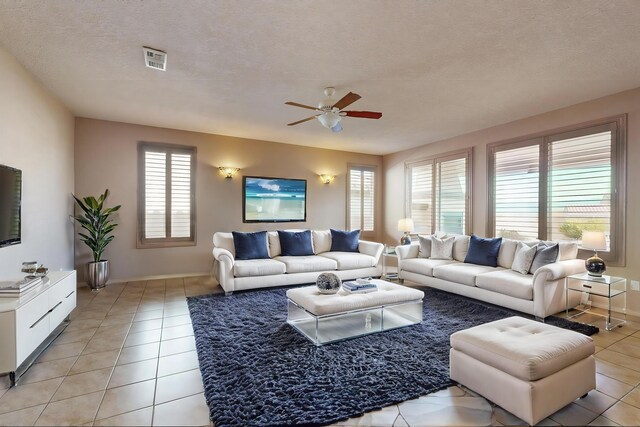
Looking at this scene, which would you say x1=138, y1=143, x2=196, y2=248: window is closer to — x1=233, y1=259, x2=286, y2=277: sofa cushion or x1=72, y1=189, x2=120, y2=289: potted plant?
x1=72, y1=189, x2=120, y2=289: potted plant

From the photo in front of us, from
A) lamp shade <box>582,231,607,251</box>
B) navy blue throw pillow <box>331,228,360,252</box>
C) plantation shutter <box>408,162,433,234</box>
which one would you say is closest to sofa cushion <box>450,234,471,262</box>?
plantation shutter <box>408,162,433,234</box>

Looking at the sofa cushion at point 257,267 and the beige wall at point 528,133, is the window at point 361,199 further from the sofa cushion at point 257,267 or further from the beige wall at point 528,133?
the sofa cushion at point 257,267

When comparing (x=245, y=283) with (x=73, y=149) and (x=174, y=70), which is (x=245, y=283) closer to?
(x=174, y=70)

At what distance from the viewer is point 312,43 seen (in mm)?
2742

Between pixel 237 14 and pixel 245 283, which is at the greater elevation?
pixel 237 14

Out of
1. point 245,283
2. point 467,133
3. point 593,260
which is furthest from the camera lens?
point 467,133

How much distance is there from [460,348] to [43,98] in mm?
5125

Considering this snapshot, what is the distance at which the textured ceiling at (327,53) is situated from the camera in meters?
2.32

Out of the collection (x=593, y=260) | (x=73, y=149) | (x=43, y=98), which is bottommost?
(x=593, y=260)

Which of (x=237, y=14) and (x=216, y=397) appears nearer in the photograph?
(x=216, y=397)

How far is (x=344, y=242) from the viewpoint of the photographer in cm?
584

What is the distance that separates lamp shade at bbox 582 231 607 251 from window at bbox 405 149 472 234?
82.5 inches

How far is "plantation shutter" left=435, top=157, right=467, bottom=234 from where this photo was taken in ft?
19.1

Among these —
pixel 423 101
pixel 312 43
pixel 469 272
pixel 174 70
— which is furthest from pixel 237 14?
pixel 469 272
